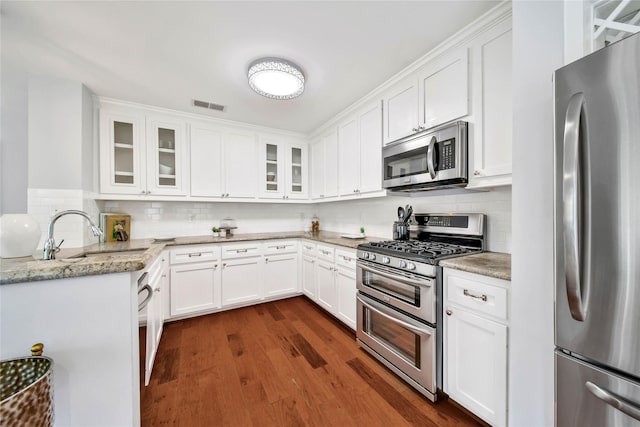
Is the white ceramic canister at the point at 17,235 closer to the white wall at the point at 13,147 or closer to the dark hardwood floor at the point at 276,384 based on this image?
the dark hardwood floor at the point at 276,384

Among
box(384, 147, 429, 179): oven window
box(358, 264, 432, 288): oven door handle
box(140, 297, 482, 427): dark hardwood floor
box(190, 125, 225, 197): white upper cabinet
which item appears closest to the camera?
box(140, 297, 482, 427): dark hardwood floor

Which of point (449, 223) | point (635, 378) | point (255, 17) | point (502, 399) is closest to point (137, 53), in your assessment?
point (255, 17)

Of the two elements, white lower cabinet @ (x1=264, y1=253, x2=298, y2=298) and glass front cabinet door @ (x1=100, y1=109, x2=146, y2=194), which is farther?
white lower cabinet @ (x1=264, y1=253, x2=298, y2=298)

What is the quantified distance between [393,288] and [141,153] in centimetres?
309

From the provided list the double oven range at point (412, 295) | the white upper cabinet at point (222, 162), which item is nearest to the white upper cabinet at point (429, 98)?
the double oven range at point (412, 295)

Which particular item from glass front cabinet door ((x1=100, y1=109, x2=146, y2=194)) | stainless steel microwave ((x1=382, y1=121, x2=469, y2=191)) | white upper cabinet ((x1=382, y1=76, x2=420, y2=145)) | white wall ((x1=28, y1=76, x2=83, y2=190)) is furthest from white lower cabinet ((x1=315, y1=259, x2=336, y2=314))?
white wall ((x1=28, y1=76, x2=83, y2=190))

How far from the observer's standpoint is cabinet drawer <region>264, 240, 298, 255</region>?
3.16m

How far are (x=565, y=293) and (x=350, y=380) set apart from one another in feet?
4.75

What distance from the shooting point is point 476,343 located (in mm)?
1334

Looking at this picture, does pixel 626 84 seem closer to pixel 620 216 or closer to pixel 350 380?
pixel 620 216

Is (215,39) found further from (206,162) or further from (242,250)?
(242,250)

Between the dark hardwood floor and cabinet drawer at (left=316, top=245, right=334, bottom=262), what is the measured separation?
742 millimetres

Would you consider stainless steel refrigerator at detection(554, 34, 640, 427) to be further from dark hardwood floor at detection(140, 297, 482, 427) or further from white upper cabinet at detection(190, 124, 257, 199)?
white upper cabinet at detection(190, 124, 257, 199)

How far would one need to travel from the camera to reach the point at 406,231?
228 centimetres
